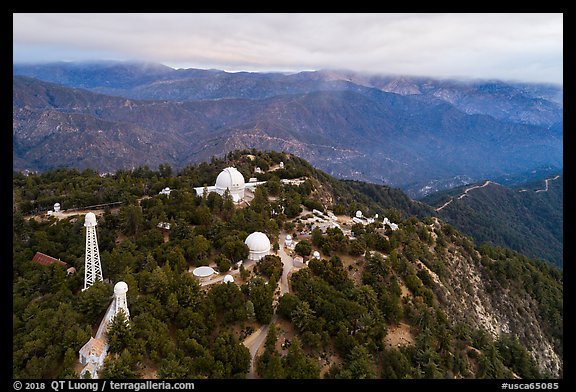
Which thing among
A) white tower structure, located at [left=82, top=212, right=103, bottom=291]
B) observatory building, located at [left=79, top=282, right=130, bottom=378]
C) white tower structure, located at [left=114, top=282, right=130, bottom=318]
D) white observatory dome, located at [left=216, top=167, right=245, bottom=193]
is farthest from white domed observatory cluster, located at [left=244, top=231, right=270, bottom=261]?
white observatory dome, located at [left=216, top=167, right=245, bottom=193]

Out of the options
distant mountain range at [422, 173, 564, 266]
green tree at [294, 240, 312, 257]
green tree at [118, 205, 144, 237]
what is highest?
green tree at [118, 205, 144, 237]

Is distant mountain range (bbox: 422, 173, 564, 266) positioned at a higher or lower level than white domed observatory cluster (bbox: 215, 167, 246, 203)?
lower

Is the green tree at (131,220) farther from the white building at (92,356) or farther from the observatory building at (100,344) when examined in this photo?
the white building at (92,356)

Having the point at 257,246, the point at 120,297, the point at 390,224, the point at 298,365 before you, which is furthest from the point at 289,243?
the point at 120,297

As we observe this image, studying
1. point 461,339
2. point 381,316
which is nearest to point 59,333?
point 381,316

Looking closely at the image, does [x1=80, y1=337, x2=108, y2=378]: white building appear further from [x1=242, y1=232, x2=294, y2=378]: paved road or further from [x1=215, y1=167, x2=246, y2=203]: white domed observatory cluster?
[x1=215, y1=167, x2=246, y2=203]: white domed observatory cluster

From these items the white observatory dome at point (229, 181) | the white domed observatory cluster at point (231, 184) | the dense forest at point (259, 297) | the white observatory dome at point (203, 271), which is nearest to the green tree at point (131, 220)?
the dense forest at point (259, 297)

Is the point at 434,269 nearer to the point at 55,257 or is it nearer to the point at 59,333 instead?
the point at 59,333
